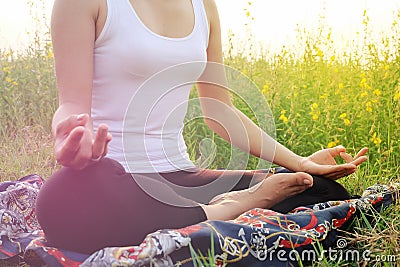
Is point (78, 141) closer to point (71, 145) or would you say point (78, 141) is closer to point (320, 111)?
point (71, 145)

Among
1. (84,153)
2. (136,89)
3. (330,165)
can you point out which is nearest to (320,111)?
(330,165)

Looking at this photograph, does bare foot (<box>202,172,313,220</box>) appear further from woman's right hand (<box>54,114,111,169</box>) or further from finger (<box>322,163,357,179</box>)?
woman's right hand (<box>54,114,111,169</box>)

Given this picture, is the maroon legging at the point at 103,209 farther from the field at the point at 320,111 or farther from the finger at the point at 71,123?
the field at the point at 320,111

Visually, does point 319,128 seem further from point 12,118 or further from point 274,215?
point 12,118

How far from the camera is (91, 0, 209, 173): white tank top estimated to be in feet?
6.18

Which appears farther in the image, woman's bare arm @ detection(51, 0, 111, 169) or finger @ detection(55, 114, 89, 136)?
woman's bare arm @ detection(51, 0, 111, 169)

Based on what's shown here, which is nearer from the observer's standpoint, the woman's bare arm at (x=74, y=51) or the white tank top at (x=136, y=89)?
the woman's bare arm at (x=74, y=51)

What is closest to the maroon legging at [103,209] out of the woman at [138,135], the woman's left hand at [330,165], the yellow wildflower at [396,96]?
the woman at [138,135]

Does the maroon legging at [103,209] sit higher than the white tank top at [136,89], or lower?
lower

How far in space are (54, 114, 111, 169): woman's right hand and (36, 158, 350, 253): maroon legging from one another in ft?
0.40

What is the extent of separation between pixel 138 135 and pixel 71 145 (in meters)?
0.51

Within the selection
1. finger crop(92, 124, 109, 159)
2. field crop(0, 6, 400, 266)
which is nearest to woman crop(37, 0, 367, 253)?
finger crop(92, 124, 109, 159)

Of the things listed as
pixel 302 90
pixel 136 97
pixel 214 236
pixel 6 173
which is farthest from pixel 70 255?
pixel 302 90

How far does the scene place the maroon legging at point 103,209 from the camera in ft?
5.38
